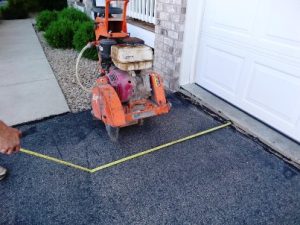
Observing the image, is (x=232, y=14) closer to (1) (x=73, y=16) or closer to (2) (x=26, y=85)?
(2) (x=26, y=85)

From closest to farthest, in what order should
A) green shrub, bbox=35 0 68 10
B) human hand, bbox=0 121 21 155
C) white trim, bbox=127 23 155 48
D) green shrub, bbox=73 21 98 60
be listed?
1. human hand, bbox=0 121 21 155
2. white trim, bbox=127 23 155 48
3. green shrub, bbox=73 21 98 60
4. green shrub, bbox=35 0 68 10

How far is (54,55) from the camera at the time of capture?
5.63 metres

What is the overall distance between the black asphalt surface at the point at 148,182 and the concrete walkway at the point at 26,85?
0.38m

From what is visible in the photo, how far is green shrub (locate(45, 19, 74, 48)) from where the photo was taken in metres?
5.78

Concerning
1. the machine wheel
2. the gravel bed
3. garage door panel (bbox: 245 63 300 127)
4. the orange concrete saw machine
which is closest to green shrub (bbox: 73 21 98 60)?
the gravel bed

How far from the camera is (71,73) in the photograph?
15.6 ft

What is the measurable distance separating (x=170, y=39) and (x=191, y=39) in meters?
0.32

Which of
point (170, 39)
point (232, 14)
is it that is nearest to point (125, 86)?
point (170, 39)

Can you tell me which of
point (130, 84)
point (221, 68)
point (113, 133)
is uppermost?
point (130, 84)

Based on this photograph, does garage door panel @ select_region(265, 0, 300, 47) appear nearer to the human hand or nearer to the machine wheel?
the machine wheel

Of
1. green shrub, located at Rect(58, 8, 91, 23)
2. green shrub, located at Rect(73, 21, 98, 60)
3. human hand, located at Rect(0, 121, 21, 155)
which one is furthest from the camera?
green shrub, located at Rect(58, 8, 91, 23)

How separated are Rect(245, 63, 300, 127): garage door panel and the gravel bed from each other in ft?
7.36

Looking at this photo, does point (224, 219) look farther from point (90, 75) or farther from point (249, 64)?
point (90, 75)

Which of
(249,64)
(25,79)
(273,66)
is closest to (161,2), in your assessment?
(249,64)
